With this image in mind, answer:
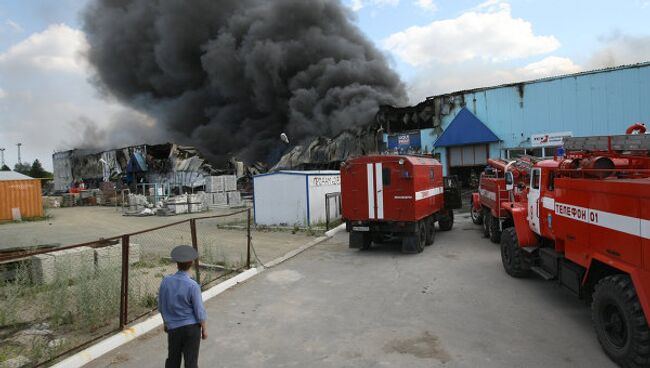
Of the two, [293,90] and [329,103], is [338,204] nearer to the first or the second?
[329,103]

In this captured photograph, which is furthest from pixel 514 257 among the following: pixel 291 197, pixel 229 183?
pixel 229 183

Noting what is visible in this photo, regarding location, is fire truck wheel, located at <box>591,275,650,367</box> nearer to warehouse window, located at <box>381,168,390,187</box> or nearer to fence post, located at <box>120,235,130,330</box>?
fence post, located at <box>120,235,130,330</box>

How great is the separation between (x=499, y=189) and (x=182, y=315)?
809cm

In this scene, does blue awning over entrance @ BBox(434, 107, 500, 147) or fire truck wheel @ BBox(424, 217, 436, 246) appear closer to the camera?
fire truck wheel @ BBox(424, 217, 436, 246)

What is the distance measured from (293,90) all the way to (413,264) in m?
34.0

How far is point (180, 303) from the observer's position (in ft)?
11.1

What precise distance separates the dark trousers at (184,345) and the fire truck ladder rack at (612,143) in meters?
4.45

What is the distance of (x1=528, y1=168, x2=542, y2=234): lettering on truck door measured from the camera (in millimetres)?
6391

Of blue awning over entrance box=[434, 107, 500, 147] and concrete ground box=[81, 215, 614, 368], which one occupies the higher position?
blue awning over entrance box=[434, 107, 500, 147]

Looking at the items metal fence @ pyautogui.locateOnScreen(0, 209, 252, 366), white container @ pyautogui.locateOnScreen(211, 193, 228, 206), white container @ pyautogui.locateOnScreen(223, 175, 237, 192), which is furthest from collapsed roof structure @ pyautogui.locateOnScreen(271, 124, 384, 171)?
metal fence @ pyautogui.locateOnScreen(0, 209, 252, 366)

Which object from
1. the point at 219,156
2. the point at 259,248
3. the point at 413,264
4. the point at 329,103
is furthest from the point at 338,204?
the point at 219,156

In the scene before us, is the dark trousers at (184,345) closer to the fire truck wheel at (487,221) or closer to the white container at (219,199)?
the fire truck wheel at (487,221)

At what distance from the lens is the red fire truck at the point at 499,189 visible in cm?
889

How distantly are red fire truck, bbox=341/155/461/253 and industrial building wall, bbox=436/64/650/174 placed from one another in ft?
37.2
